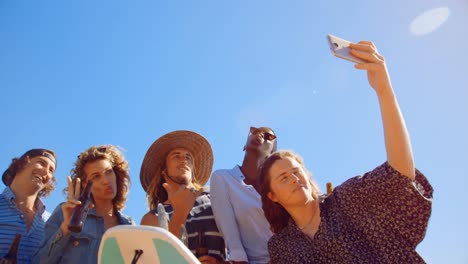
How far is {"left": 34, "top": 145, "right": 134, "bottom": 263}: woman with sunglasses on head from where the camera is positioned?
144 inches

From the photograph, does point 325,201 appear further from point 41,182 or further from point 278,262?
point 41,182

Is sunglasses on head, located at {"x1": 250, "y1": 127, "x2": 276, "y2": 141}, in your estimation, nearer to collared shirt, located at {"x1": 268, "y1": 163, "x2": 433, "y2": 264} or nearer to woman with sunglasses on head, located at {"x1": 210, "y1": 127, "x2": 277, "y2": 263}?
woman with sunglasses on head, located at {"x1": 210, "y1": 127, "x2": 277, "y2": 263}

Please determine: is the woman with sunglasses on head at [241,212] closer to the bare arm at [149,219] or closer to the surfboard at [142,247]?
the bare arm at [149,219]

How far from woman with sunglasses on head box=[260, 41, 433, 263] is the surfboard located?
140cm

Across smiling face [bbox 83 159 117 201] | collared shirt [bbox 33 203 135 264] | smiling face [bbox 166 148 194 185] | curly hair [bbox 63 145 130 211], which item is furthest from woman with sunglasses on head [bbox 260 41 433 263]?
curly hair [bbox 63 145 130 211]

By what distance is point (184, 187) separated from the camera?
4023 millimetres

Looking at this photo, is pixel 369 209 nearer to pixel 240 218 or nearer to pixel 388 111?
pixel 388 111

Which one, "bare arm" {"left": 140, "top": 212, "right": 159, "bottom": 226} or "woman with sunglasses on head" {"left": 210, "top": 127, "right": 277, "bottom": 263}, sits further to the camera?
"bare arm" {"left": 140, "top": 212, "right": 159, "bottom": 226}

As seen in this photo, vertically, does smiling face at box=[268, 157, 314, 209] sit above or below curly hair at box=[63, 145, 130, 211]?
below

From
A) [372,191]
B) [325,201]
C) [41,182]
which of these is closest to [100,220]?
[41,182]

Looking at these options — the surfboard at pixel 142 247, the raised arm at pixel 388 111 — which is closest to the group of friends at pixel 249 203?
the raised arm at pixel 388 111

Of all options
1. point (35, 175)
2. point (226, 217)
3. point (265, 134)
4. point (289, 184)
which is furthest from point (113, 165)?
point (289, 184)

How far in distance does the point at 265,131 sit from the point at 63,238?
2.23 metres

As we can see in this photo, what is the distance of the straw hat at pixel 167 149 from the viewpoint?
509 centimetres
